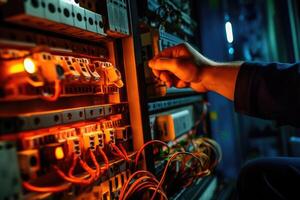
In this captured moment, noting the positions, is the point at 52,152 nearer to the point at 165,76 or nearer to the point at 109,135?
the point at 109,135

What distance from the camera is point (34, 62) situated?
2.47 feet

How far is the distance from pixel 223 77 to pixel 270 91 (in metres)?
0.21

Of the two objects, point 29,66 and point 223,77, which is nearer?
point 29,66

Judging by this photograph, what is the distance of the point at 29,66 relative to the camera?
0.74 m

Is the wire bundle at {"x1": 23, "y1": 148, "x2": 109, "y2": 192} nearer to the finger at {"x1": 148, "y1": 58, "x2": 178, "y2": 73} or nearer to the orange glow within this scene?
the orange glow

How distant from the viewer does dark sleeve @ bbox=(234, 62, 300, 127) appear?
994 millimetres

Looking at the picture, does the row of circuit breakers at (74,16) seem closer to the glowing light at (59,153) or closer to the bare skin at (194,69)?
the bare skin at (194,69)

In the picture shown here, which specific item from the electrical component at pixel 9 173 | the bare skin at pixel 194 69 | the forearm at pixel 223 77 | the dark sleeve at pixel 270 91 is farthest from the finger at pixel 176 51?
the electrical component at pixel 9 173

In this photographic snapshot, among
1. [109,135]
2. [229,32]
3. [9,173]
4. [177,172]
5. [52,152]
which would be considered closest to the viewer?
[9,173]

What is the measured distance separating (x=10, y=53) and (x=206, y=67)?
769 millimetres

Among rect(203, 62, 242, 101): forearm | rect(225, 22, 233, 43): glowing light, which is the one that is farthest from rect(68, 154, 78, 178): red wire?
rect(225, 22, 233, 43): glowing light

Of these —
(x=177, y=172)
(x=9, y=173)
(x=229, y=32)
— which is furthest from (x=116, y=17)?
(x=229, y=32)

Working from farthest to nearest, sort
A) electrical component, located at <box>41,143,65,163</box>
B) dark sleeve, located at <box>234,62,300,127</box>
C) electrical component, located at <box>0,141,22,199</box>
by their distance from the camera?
dark sleeve, located at <box>234,62,300,127</box>, electrical component, located at <box>41,143,65,163</box>, electrical component, located at <box>0,141,22,199</box>

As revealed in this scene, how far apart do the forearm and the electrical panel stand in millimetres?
252
